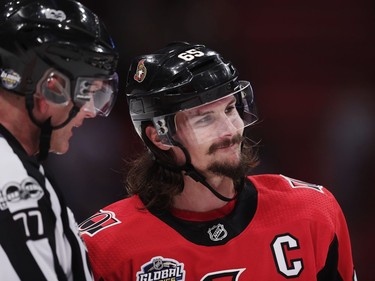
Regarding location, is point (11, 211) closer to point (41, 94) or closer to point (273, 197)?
point (41, 94)

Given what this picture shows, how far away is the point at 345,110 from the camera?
383cm

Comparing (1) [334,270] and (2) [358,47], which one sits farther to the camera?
(2) [358,47]

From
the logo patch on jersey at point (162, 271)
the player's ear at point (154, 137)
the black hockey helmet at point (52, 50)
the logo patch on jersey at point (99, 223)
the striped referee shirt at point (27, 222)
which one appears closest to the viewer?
the striped referee shirt at point (27, 222)

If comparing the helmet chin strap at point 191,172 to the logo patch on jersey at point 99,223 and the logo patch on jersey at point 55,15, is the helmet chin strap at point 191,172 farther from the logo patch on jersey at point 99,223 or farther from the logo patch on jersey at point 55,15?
the logo patch on jersey at point 55,15

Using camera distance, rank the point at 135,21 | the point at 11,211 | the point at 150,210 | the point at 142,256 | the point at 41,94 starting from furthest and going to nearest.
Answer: the point at 135,21 → the point at 150,210 → the point at 142,256 → the point at 41,94 → the point at 11,211

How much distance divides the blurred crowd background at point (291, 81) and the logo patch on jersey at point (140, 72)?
1.56m

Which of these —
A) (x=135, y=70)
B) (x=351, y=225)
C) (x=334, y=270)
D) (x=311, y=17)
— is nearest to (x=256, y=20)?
(x=311, y=17)

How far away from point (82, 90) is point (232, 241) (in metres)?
0.70

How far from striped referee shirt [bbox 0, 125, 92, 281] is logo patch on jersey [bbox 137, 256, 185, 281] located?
1.53 feet

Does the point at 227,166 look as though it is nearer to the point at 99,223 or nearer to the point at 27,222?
the point at 99,223

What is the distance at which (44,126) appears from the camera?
1551 millimetres

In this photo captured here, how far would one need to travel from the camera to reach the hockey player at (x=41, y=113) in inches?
55.0

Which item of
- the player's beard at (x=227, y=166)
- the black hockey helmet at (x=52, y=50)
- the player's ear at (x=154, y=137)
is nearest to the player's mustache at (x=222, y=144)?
the player's beard at (x=227, y=166)

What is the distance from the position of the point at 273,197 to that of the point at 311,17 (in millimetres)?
2039
